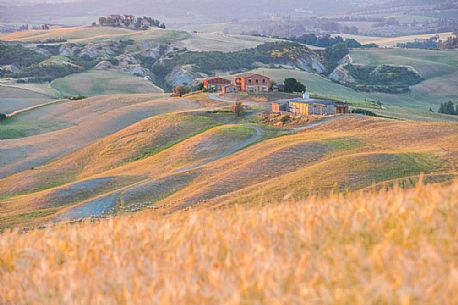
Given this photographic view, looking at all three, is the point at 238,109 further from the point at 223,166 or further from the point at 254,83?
the point at 223,166

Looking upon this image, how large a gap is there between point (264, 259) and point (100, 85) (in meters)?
179

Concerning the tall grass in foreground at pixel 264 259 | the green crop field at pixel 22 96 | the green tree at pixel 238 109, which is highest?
the tall grass in foreground at pixel 264 259

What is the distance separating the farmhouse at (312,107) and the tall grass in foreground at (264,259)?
77.7 metres

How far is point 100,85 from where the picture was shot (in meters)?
181

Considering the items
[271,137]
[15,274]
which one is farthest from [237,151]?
[15,274]

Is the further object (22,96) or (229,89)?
(22,96)

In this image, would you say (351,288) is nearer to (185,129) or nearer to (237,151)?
(237,151)

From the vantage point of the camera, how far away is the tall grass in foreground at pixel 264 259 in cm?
614

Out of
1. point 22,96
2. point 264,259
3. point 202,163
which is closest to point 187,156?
point 202,163

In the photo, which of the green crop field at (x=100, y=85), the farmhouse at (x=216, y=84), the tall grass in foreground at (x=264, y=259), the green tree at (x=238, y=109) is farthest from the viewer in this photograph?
the green crop field at (x=100, y=85)

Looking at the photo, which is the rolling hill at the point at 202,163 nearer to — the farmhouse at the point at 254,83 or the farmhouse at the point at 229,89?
the farmhouse at the point at 229,89

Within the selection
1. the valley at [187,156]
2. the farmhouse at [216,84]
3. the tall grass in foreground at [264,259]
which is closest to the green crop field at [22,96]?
the valley at [187,156]

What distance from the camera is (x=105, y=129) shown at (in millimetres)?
95750

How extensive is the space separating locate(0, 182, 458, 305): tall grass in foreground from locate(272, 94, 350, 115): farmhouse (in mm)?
77689
